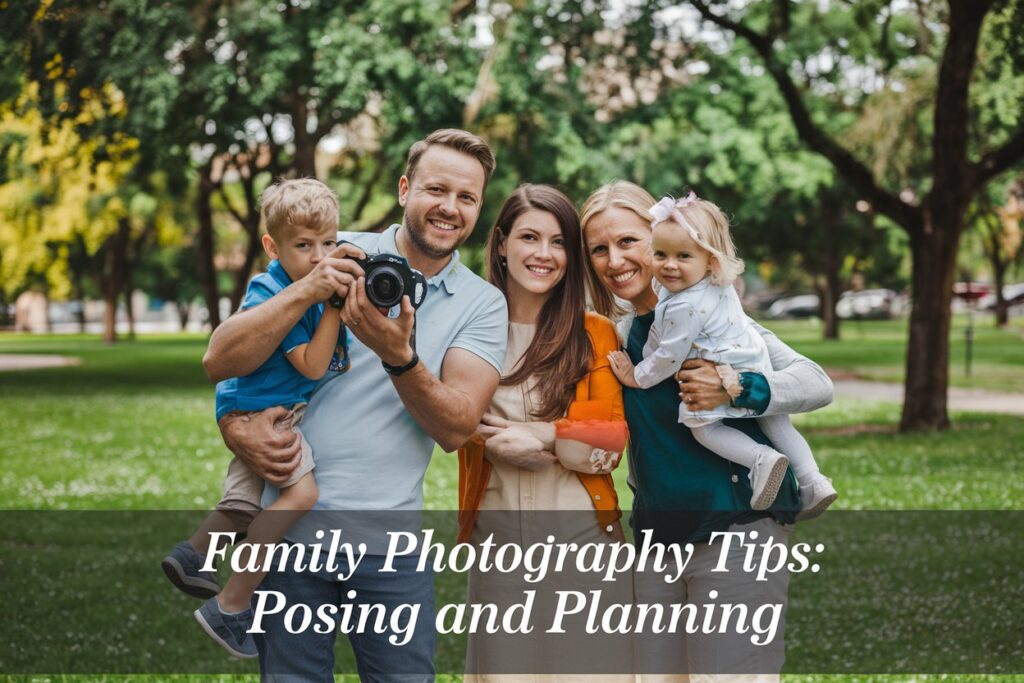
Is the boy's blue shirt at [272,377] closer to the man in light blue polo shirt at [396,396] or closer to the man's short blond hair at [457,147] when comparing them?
the man in light blue polo shirt at [396,396]

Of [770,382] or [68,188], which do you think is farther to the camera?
[68,188]

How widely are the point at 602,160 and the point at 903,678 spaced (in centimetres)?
1669

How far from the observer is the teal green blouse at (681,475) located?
3734 mm

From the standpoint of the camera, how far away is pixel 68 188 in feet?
118

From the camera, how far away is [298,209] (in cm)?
336

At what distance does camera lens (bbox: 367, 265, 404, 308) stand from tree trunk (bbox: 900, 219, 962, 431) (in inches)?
608

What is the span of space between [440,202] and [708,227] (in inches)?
33.7

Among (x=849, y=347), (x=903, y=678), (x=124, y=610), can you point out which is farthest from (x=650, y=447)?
(x=849, y=347)

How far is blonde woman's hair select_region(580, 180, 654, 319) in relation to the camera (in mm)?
3928

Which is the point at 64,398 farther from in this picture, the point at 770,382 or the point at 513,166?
the point at 770,382

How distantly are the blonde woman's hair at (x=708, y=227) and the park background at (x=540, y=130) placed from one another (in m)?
4.88

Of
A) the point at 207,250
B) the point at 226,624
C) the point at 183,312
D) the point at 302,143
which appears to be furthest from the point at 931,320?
the point at 183,312

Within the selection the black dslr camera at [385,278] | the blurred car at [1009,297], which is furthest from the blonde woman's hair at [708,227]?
the blurred car at [1009,297]

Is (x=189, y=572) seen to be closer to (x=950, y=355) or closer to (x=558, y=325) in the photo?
(x=558, y=325)
